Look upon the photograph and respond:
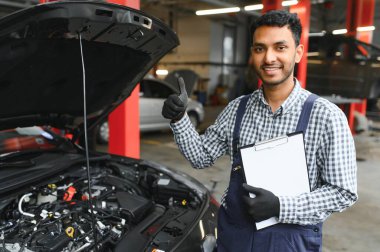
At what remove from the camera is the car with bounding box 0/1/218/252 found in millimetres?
1427

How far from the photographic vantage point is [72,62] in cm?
179

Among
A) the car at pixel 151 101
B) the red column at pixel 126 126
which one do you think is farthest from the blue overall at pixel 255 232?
the car at pixel 151 101

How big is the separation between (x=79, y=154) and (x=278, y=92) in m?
1.53

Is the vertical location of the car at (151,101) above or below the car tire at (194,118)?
above

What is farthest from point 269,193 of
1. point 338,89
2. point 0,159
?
point 338,89

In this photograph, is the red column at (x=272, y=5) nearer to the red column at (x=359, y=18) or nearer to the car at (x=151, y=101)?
the car at (x=151, y=101)

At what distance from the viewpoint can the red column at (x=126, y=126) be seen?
146 inches

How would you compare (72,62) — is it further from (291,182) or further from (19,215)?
(291,182)

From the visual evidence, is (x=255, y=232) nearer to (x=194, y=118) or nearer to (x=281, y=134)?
(x=281, y=134)

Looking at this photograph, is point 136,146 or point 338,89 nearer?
point 136,146

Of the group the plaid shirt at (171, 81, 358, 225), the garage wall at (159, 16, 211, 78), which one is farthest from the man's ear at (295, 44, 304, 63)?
the garage wall at (159, 16, 211, 78)

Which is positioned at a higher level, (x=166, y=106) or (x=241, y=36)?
(x=241, y=36)

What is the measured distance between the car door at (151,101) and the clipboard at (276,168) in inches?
238

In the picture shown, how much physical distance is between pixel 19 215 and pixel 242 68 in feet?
58.0
